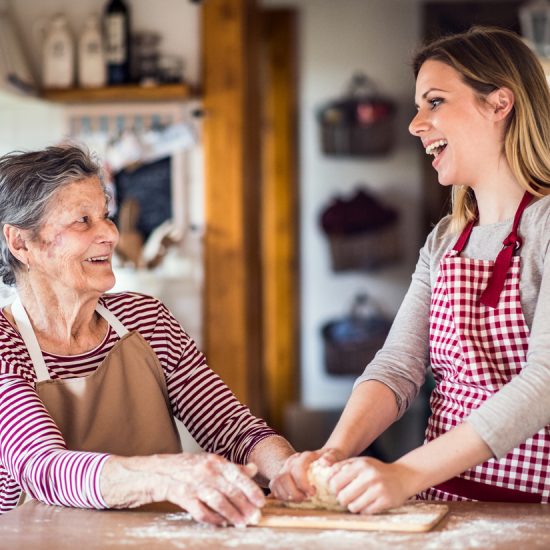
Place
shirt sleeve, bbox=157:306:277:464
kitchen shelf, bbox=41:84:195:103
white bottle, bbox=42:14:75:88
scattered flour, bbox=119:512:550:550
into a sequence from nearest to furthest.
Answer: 1. scattered flour, bbox=119:512:550:550
2. shirt sleeve, bbox=157:306:277:464
3. kitchen shelf, bbox=41:84:195:103
4. white bottle, bbox=42:14:75:88

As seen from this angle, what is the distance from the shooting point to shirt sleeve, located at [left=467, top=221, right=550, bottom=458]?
155 cm

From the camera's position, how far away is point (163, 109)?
13.9 ft

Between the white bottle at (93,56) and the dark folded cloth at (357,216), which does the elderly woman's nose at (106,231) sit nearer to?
the white bottle at (93,56)

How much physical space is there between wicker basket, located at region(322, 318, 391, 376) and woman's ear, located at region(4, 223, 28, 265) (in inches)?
164

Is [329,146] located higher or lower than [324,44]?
lower

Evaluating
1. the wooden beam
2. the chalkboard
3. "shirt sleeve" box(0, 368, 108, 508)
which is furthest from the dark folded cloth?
"shirt sleeve" box(0, 368, 108, 508)

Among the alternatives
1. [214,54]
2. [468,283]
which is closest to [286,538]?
[468,283]

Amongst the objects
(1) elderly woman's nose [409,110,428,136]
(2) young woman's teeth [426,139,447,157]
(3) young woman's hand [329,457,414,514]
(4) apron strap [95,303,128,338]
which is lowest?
(3) young woman's hand [329,457,414,514]

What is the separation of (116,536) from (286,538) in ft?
0.81

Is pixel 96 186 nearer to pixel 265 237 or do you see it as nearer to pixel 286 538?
pixel 286 538

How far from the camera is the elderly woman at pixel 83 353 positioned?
183 cm

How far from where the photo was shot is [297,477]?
1662 millimetres

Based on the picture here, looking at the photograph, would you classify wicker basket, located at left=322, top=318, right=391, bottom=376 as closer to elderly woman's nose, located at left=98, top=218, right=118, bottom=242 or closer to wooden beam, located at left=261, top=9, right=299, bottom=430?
wooden beam, located at left=261, top=9, right=299, bottom=430

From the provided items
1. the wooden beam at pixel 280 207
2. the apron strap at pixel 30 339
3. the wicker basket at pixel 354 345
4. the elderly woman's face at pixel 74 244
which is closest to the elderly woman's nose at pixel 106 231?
the elderly woman's face at pixel 74 244
